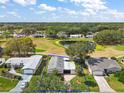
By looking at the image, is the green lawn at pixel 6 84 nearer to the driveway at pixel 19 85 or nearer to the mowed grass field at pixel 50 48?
the driveway at pixel 19 85

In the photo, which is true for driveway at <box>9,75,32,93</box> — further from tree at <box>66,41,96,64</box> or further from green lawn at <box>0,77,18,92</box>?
tree at <box>66,41,96,64</box>

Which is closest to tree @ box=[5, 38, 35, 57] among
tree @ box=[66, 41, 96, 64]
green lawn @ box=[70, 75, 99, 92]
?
tree @ box=[66, 41, 96, 64]

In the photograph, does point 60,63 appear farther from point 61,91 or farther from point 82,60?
point 61,91

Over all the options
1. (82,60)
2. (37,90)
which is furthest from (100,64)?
(37,90)

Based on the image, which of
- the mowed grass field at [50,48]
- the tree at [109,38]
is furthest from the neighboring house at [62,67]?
the tree at [109,38]

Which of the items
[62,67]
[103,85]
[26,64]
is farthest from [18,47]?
[103,85]

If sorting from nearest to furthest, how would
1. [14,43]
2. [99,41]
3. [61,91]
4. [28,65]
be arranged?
[61,91] < [28,65] < [14,43] < [99,41]
